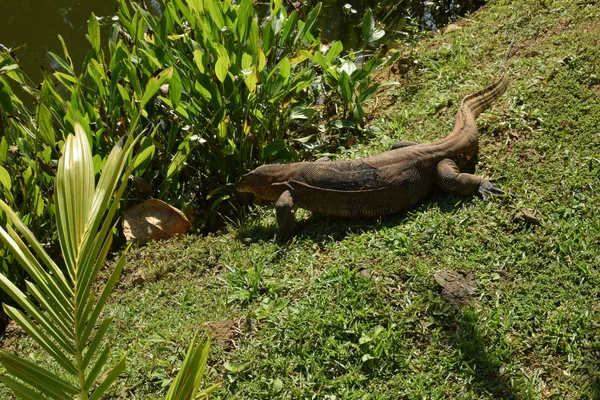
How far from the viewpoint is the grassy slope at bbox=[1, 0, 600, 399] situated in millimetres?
3428

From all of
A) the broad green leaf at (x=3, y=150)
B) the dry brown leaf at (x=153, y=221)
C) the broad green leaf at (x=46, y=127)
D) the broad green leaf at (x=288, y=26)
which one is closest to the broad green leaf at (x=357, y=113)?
the broad green leaf at (x=288, y=26)

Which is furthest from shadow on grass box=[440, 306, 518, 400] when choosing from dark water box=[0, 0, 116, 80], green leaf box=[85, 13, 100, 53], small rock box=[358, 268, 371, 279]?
dark water box=[0, 0, 116, 80]

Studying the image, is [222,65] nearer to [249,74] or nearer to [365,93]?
[249,74]

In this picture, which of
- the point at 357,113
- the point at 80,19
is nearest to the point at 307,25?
the point at 357,113

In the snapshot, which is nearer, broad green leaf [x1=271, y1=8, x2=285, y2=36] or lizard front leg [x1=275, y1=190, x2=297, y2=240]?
lizard front leg [x1=275, y1=190, x2=297, y2=240]

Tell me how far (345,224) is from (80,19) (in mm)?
7590

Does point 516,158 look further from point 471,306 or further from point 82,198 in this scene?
point 82,198

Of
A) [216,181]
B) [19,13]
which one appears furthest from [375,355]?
[19,13]

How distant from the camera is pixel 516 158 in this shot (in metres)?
4.90

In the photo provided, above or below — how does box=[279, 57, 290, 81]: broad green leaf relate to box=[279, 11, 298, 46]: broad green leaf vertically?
below

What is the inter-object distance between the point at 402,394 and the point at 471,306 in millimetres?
752

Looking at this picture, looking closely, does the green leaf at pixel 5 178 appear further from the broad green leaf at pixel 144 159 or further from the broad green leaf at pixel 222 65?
the broad green leaf at pixel 222 65

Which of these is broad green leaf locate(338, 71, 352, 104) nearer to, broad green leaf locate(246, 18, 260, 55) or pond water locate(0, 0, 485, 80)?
broad green leaf locate(246, 18, 260, 55)

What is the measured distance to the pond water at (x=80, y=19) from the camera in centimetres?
917
